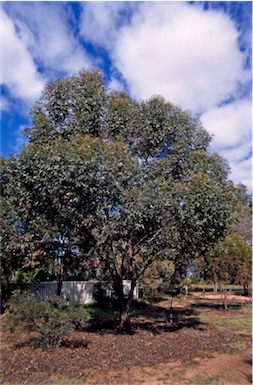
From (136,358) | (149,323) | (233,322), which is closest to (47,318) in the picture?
(136,358)

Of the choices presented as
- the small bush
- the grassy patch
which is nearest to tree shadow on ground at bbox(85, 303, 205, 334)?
the grassy patch

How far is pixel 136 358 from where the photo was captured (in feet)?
23.2

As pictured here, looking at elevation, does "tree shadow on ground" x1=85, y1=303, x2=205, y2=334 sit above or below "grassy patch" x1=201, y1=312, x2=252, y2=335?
below

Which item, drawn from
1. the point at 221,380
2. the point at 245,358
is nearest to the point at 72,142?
the point at 221,380

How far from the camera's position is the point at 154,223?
8.27 m

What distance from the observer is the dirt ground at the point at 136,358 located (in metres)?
5.80

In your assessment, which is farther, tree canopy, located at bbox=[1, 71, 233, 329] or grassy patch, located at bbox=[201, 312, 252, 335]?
grassy patch, located at bbox=[201, 312, 252, 335]

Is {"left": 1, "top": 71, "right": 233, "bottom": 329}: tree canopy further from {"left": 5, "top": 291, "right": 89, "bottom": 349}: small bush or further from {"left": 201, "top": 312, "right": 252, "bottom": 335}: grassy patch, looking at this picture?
{"left": 201, "top": 312, "right": 252, "bottom": 335}: grassy patch

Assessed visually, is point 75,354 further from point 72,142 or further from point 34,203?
point 72,142

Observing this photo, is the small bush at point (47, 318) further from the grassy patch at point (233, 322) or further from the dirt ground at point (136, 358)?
the grassy patch at point (233, 322)

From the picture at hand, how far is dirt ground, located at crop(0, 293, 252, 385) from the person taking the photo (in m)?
5.80

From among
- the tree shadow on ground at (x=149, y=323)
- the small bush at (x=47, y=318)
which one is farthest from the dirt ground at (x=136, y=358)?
the small bush at (x=47, y=318)

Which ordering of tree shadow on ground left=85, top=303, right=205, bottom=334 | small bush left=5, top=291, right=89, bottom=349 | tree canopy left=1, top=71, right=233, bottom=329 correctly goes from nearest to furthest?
1. small bush left=5, top=291, right=89, bottom=349
2. tree canopy left=1, top=71, right=233, bottom=329
3. tree shadow on ground left=85, top=303, right=205, bottom=334

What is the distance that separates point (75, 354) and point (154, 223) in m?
3.61
